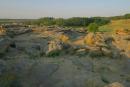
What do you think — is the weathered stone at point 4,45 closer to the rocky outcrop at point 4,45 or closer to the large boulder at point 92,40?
the rocky outcrop at point 4,45

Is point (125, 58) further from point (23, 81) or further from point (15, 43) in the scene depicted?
point (23, 81)

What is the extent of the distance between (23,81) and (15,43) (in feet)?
33.3

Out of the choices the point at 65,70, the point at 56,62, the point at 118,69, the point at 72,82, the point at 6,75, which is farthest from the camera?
the point at 118,69

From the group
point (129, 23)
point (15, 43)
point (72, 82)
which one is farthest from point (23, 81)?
point (129, 23)

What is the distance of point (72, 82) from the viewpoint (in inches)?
684

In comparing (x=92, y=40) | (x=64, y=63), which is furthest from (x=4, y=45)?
(x=92, y=40)

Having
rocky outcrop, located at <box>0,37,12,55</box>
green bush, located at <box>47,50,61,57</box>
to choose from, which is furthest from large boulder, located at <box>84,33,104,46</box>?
rocky outcrop, located at <box>0,37,12,55</box>

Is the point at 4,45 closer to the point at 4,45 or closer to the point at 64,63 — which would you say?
the point at 4,45

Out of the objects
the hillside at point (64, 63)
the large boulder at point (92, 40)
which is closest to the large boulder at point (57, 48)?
the hillside at point (64, 63)

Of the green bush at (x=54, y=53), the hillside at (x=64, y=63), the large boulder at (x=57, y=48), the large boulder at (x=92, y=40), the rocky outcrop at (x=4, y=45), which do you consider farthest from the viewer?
the large boulder at (x=92, y=40)

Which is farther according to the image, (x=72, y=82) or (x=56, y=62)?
(x=56, y=62)

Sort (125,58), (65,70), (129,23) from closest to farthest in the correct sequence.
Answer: (65,70)
(125,58)
(129,23)

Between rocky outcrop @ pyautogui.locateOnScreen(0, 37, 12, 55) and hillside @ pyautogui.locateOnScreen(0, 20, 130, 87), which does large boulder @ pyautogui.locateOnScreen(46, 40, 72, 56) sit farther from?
rocky outcrop @ pyautogui.locateOnScreen(0, 37, 12, 55)

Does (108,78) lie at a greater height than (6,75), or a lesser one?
lesser
